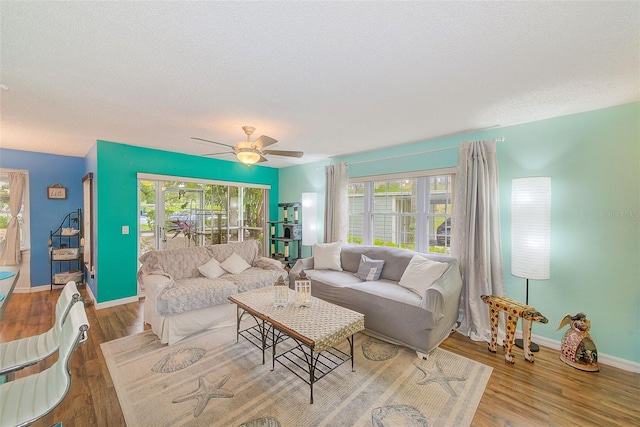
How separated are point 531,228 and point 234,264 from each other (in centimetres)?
375

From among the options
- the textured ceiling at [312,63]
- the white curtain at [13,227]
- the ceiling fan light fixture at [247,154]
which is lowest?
the white curtain at [13,227]

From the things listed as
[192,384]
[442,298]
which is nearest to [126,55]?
[192,384]

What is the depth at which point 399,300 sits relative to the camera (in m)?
2.80

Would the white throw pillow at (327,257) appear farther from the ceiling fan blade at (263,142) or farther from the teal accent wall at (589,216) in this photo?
the teal accent wall at (589,216)

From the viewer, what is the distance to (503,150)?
3.12 meters

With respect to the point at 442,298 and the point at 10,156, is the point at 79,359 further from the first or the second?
the point at 10,156

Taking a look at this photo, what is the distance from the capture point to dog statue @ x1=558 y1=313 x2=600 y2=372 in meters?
2.43

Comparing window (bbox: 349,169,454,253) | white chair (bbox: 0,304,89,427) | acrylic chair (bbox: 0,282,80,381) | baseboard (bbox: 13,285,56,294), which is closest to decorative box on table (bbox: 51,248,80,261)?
baseboard (bbox: 13,285,56,294)

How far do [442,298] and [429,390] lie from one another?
2.83 ft

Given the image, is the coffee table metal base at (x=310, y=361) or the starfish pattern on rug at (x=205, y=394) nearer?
the starfish pattern on rug at (x=205, y=394)

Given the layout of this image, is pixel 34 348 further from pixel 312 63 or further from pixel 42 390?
pixel 312 63

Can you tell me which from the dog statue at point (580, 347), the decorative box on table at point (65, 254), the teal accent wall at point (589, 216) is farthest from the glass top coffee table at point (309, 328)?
the decorative box on table at point (65, 254)

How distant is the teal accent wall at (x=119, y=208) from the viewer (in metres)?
3.82

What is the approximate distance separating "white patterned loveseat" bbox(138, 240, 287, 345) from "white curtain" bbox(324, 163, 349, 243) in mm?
1234
